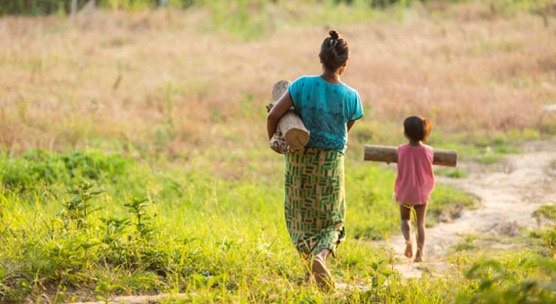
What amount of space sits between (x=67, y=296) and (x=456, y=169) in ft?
21.2

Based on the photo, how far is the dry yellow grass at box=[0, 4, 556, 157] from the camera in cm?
1004

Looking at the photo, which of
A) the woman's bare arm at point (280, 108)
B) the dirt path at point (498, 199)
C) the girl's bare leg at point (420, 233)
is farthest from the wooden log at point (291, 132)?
the girl's bare leg at point (420, 233)

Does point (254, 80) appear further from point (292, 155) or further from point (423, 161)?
point (292, 155)

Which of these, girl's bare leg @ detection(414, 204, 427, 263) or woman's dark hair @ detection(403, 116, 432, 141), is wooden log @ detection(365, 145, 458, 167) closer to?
woman's dark hair @ detection(403, 116, 432, 141)

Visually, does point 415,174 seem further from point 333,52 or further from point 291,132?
point 291,132

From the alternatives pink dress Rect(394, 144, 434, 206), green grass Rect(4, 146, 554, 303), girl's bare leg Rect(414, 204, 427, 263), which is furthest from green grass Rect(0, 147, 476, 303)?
pink dress Rect(394, 144, 434, 206)

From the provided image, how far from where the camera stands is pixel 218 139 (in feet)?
32.9

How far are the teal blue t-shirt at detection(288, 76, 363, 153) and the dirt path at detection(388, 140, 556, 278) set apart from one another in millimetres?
1450

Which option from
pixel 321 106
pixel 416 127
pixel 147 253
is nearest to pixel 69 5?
pixel 416 127

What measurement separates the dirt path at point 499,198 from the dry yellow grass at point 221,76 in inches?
73.8

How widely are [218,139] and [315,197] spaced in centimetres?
602

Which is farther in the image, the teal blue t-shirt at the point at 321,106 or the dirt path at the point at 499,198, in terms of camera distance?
the dirt path at the point at 499,198

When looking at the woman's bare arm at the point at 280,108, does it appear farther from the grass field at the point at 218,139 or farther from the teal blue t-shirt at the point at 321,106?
the grass field at the point at 218,139

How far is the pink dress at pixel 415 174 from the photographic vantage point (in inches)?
220
